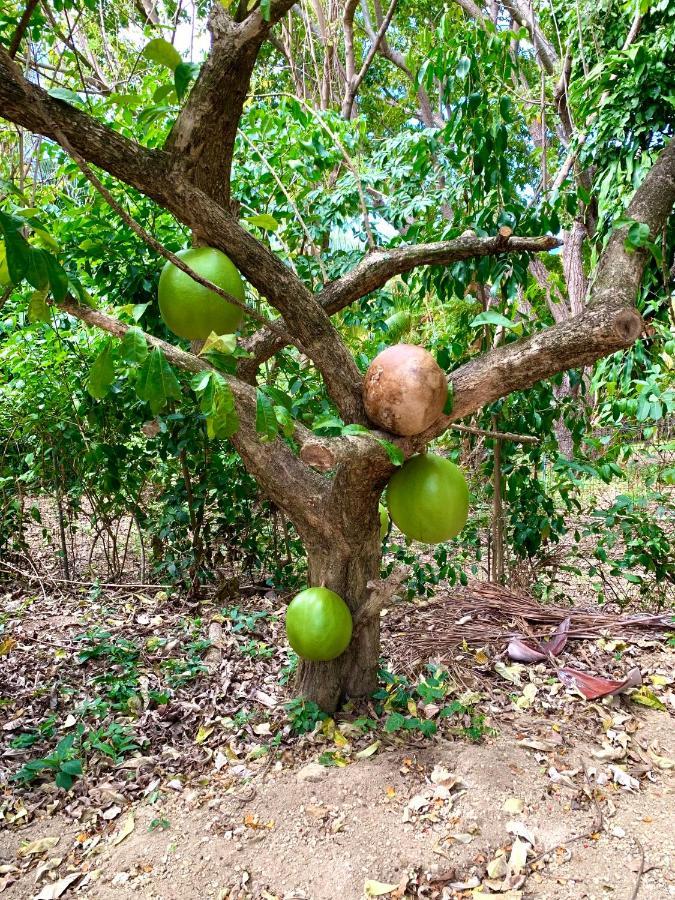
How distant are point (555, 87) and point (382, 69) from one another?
6.65m

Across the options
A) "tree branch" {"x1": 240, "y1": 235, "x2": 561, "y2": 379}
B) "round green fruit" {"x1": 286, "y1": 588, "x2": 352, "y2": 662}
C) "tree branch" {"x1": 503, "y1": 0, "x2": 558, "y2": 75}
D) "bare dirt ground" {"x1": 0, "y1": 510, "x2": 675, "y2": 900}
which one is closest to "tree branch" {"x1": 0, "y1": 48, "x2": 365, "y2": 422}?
"tree branch" {"x1": 240, "y1": 235, "x2": 561, "y2": 379}

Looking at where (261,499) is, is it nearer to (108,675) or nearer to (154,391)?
(108,675)

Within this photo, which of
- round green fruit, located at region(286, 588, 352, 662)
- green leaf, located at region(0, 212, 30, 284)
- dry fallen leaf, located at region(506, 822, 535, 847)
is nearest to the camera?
green leaf, located at region(0, 212, 30, 284)

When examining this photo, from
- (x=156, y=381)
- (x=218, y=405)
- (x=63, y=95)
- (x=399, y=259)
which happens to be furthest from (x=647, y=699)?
(x=63, y=95)

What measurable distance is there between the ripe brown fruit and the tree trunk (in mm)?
458

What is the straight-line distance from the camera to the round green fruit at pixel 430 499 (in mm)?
1838

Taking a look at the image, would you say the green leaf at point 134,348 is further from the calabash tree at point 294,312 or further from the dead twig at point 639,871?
the dead twig at point 639,871

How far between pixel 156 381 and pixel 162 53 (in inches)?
30.3

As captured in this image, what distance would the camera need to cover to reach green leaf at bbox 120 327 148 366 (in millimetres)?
1405

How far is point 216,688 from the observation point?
2.67 meters

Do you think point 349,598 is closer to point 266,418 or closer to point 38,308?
point 266,418

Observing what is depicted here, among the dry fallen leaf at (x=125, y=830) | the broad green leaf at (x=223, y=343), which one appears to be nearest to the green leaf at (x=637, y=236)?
the broad green leaf at (x=223, y=343)

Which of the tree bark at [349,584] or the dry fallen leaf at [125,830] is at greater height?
the tree bark at [349,584]

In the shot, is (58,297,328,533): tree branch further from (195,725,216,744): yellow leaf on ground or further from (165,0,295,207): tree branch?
(195,725,216,744): yellow leaf on ground
